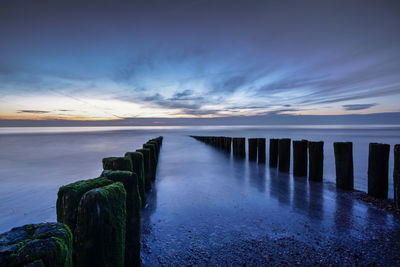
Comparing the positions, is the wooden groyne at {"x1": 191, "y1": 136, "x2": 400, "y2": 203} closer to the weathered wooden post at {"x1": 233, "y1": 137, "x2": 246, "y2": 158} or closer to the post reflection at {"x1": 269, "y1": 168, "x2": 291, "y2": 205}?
the post reflection at {"x1": 269, "y1": 168, "x2": 291, "y2": 205}

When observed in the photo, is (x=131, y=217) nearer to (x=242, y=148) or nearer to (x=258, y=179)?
(x=258, y=179)

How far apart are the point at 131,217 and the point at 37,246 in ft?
3.86

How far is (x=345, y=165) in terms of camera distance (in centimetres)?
463

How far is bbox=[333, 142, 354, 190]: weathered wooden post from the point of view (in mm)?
4554

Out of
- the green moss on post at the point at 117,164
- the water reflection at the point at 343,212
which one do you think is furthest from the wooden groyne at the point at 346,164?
the green moss on post at the point at 117,164

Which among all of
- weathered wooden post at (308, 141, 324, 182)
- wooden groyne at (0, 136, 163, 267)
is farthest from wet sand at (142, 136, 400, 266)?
wooden groyne at (0, 136, 163, 267)

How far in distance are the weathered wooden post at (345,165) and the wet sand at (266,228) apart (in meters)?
0.31

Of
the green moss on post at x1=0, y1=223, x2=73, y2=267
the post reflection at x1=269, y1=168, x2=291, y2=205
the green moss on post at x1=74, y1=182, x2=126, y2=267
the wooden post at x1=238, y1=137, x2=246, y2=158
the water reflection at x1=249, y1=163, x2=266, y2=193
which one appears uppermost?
the green moss on post at x1=0, y1=223, x2=73, y2=267

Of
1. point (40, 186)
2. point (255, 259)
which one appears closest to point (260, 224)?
point (255, 259)

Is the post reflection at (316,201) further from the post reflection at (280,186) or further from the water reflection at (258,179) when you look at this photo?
the water reflection at (258,179)

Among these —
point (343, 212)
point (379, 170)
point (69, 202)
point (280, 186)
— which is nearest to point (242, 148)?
point (280, 186)

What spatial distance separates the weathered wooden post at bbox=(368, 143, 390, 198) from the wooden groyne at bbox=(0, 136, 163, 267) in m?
4.58

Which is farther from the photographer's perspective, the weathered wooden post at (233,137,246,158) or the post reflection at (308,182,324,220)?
the weathered wooden post at (233,137,246,158)

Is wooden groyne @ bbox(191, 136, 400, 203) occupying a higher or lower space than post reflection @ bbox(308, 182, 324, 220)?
higher
